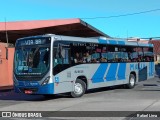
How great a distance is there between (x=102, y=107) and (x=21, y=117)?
3144mm

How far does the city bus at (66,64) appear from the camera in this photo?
16734 millimetres

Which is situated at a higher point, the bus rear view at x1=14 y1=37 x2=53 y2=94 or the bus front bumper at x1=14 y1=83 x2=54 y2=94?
the bus rear view at x1=14 y1=37 x2=53 y2=94

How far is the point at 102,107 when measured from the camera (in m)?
14.1

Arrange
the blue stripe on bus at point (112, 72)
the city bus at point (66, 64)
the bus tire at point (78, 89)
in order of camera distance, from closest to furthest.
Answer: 1. the city bus at point (66, 64)
2. the bus tire at point (78, 89)
3. the blue stripe on bus at point (112, 72)

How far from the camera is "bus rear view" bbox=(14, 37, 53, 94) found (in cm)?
1659

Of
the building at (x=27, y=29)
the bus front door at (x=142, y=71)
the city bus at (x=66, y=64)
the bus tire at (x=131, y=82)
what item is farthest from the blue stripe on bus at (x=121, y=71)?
the building at (x=27, y=29)

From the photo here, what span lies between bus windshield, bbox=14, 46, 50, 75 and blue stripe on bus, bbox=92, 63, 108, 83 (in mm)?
3541

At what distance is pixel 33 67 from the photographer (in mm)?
16969

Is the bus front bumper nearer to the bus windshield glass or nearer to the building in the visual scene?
the bus windshield glass

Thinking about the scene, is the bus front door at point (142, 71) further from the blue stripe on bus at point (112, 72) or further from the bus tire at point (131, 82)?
the blue stripe on bus at point (112, 72)

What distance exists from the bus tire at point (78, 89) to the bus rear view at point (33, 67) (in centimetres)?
186

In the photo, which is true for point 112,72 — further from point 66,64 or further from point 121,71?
point 66,64

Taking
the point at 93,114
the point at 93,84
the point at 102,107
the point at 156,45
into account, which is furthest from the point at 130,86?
the point at 156,45

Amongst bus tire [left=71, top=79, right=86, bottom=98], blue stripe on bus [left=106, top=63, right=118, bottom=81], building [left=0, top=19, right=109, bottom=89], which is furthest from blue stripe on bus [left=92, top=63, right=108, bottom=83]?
building [left=0, top=19, right=109, bottom=89]
